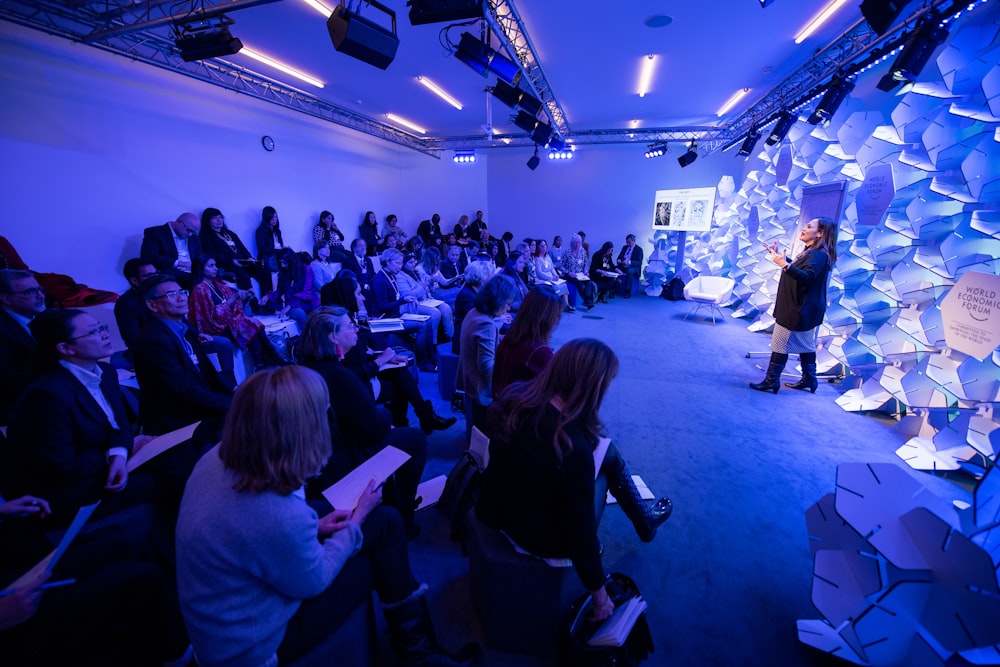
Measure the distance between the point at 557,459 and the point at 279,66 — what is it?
6791mm

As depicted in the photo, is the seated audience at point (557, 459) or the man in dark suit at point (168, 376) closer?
the seated audience at point (557, 459)

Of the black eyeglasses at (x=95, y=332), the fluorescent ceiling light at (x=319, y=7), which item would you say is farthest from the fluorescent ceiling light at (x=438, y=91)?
the black eyeglasses at (x=95, y=332)

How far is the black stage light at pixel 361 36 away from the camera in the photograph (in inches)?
111

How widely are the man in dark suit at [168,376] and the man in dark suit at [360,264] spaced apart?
146 inches

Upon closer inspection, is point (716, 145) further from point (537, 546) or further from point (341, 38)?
point (537, 546)

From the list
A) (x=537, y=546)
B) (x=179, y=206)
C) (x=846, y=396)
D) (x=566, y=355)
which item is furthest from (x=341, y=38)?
(x=846, y=396)

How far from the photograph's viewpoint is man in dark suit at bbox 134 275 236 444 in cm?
206

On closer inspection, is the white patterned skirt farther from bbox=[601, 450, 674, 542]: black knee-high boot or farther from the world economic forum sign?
bbox=[601, 450, 674, 542]: black knee-high boot

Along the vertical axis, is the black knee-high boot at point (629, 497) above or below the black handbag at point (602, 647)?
above

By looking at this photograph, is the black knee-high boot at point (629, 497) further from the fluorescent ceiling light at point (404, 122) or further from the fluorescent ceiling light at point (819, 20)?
the fluorescent ceiling light at point (404, 122)

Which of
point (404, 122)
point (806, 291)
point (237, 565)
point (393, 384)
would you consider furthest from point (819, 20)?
point (404, 122)

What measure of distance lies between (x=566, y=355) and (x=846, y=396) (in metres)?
4.08

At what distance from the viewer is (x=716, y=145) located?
900cm

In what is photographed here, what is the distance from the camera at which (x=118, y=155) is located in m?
4.79
